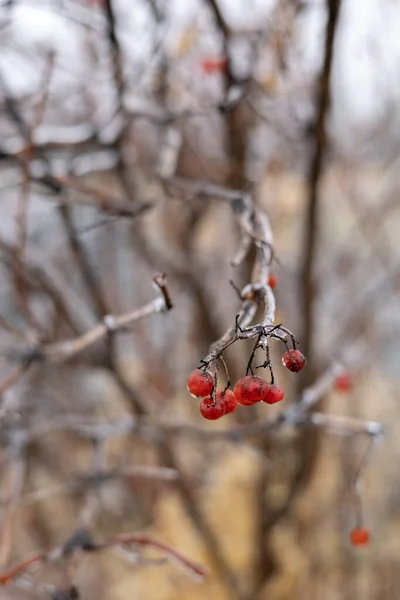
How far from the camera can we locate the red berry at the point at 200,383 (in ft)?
2.36

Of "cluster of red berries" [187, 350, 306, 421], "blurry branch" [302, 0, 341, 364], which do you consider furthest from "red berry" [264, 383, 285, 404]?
"blurry branch" [302, 0, 341, 364]

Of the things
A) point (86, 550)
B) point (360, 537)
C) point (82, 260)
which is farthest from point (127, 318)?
point (82, 260)

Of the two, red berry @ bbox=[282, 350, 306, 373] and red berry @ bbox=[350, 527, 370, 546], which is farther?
red berry @ bbox=[350, 527, 370, 546]

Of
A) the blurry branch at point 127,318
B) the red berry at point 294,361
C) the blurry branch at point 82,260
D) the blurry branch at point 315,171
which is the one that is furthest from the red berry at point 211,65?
the red berry at point 294,361

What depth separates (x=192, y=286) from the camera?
268 centimetres

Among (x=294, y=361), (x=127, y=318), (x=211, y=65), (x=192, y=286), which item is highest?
(x=211, y=65)

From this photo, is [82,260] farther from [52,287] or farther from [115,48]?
[115,48]

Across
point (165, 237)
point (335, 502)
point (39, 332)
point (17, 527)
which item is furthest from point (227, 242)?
point (17, 527)

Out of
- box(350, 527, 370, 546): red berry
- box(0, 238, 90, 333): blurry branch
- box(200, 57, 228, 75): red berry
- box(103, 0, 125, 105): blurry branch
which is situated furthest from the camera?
box(0, 238, 90, 333): blurry branch

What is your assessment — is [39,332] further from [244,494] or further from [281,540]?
[244,494]

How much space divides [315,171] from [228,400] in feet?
4.07

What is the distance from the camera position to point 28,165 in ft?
4.91

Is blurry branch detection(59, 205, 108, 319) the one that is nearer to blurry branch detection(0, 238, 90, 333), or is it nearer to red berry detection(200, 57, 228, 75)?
blurry branch detection(0, 238, 90, 333)

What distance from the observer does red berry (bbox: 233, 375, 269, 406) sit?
2.39 ft
